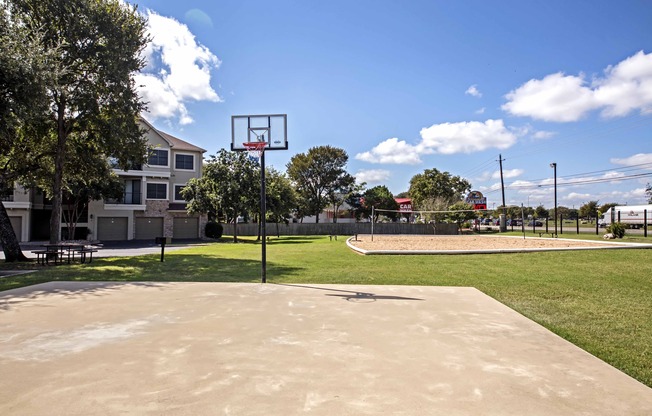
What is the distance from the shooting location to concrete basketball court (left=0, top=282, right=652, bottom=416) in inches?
122

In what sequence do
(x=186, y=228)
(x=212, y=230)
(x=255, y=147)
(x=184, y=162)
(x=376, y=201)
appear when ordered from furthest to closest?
(x=376, y=201), (x=184, y=162), (x=186, y=228), (x=212, y=230), (x=255, y=147)

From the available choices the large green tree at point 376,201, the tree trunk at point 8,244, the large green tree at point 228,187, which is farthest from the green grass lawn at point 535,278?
the large green tree at point 376,201

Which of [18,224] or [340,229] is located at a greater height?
[18,224]

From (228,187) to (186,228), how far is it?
8.34 meters

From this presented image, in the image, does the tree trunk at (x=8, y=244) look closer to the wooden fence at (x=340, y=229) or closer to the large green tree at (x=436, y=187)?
the wooden fence at (x=340, y=229)

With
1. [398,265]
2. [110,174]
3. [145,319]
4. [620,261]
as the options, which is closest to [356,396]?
[145,319]

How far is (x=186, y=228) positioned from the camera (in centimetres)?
3641

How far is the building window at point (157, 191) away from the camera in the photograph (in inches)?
1363

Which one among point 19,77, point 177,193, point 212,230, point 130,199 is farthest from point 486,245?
point 130,199

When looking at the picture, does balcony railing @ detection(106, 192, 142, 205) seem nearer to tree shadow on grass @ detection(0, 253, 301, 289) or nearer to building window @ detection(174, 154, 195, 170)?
building window @ detection(174, 154, 195, 170)

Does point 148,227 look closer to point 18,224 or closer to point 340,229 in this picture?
point 18,224

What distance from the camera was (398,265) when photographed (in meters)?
13.5

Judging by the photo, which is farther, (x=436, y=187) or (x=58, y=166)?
(x=436, y=187)

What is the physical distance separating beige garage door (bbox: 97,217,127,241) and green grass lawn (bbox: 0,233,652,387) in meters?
20.3
